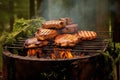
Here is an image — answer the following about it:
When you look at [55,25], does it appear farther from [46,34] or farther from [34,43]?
[34,43]

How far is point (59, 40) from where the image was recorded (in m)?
5.15

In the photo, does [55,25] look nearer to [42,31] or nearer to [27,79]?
[42,31]

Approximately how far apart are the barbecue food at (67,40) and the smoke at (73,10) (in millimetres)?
5179

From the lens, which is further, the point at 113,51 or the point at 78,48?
the point at 113,51

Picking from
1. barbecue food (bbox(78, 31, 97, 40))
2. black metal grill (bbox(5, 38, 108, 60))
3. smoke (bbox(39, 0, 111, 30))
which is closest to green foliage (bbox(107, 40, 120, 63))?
black metal grill (bbox(5, 38, 108, 60))

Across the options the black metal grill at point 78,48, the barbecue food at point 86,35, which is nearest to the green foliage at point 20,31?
the black metal grill at point 78,48

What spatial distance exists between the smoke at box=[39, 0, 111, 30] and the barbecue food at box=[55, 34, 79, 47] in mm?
5179

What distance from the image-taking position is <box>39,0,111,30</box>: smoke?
1085cm

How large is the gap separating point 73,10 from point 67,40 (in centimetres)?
680

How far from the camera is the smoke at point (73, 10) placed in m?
10.8

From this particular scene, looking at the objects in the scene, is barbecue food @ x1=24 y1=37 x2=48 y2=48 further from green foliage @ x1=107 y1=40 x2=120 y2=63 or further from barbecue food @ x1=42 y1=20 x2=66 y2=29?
green foliage @ x1=107 y1=40 x2=120 y2=63

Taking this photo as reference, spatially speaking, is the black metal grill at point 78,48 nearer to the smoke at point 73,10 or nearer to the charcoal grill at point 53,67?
the charcoal grill at point 53,67

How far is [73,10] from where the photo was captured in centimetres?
1172

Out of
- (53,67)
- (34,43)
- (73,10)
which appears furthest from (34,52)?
(73,10)
